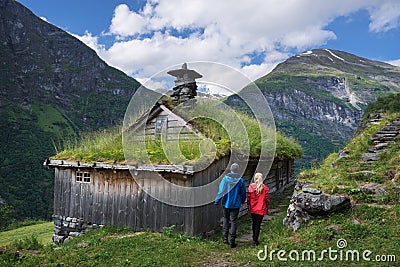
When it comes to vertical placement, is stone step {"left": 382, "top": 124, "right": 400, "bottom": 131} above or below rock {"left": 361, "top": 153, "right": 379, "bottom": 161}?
above

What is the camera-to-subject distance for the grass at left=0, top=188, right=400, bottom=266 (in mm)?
5883

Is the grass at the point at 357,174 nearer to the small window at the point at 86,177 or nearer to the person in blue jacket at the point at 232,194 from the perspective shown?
the person in blue jacket at the point at 232,194

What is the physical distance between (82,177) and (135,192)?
262 centimetres

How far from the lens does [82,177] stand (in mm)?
12156

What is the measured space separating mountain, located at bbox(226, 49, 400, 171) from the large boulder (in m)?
61.3

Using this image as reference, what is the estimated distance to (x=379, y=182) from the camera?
8117mm

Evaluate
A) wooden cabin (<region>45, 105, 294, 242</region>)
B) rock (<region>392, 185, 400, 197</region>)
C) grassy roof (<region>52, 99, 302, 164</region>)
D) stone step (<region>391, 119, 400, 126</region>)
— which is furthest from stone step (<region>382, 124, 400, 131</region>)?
rock (<region>392, 185, 400, 197</region>)

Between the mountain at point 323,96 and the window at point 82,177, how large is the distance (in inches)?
2376

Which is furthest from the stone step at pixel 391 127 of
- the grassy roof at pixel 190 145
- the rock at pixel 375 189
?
the rock at pixel 375 189

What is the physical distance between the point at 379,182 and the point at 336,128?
314ft

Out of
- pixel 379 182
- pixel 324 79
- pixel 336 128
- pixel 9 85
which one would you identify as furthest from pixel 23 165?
pixel 324 79

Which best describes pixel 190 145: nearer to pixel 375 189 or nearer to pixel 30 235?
pixel 375 189

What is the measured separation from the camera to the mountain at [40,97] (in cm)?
8331

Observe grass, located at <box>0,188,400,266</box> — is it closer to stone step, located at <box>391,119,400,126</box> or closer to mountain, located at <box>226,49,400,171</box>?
stone step, located at <box>391,119,400,126</box>
